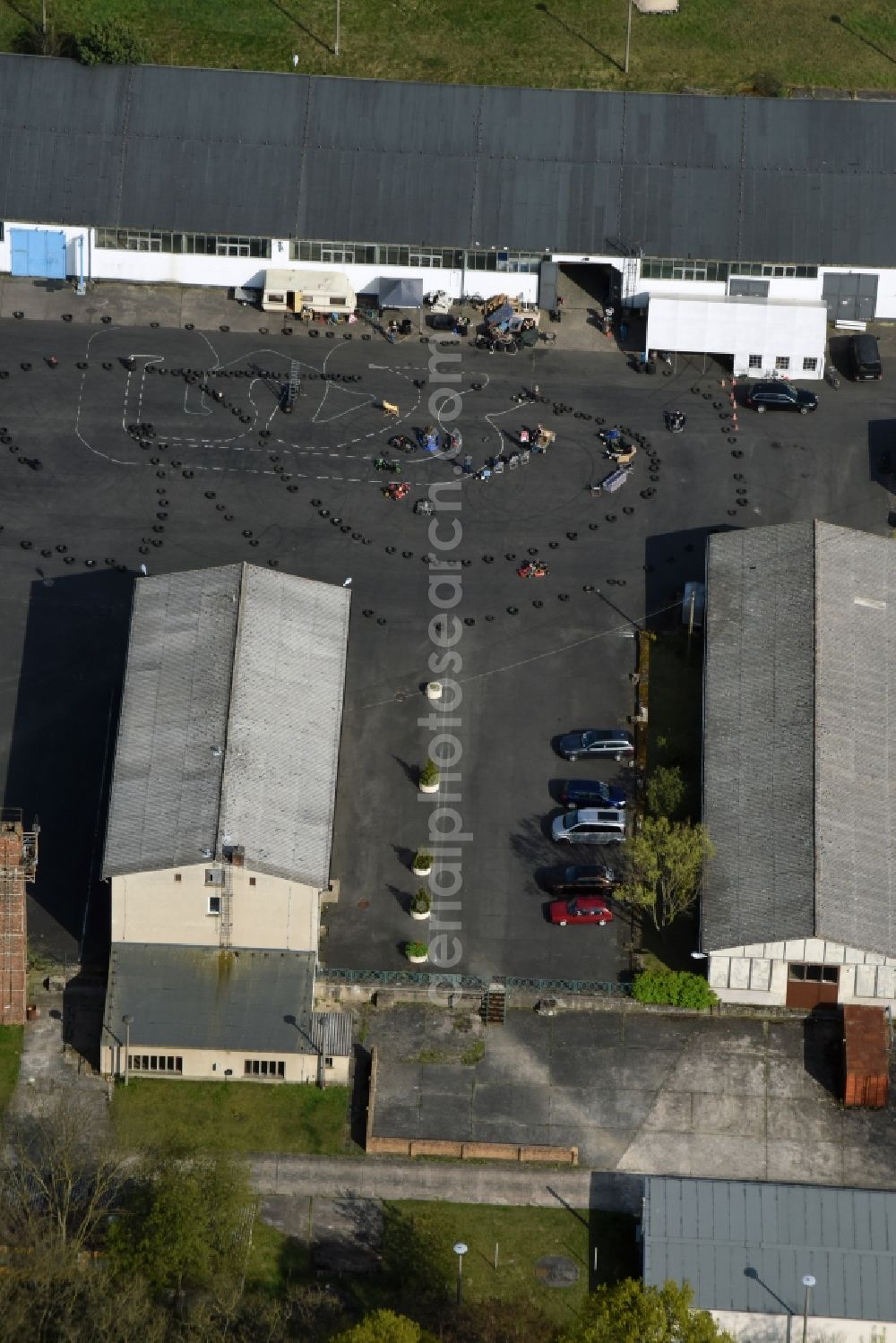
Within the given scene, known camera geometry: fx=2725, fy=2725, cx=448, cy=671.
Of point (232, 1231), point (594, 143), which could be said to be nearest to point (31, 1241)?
point (232, 1231)

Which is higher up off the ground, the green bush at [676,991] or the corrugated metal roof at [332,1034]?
the green bush at [676,991]

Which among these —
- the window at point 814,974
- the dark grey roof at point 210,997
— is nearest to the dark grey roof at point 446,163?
the window at point 814,974

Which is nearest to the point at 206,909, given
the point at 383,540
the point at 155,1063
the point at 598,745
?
the point at 155,1063

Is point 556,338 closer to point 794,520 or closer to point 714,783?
point 794,520

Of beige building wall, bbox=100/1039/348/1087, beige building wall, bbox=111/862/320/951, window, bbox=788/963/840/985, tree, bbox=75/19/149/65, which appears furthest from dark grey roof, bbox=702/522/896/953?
tree, bbox=75/19/149/65

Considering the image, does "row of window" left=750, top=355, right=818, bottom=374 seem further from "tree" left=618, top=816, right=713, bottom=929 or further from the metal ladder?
the metal ladder

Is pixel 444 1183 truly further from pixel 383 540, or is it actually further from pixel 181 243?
pixel 181 243

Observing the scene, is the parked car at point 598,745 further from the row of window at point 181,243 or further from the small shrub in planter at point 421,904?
the row of window at point 181,243
